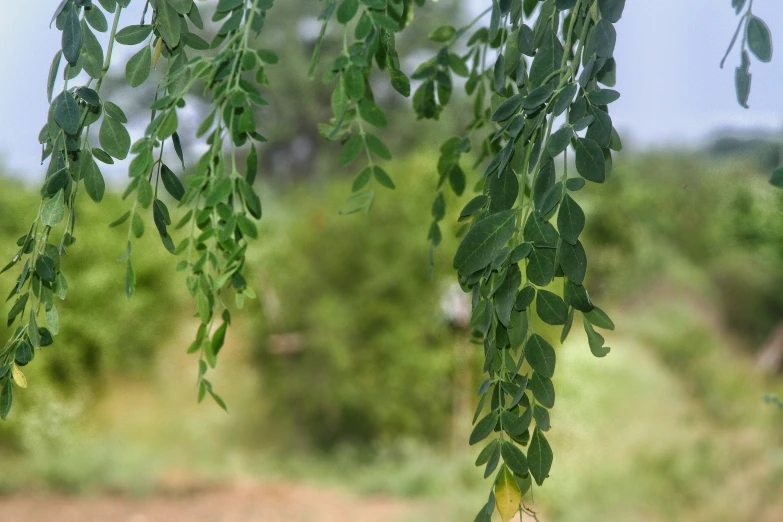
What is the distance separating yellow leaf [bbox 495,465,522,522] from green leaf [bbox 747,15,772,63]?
279 mm

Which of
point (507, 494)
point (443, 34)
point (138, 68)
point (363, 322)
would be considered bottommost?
point (507, 494)

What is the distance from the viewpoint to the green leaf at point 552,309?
1.44 ft

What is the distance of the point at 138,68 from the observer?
0.54 m

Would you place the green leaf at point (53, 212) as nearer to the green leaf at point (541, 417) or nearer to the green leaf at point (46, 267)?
the green leaf at point (46, 267)

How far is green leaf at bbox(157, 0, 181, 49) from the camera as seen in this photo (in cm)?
53

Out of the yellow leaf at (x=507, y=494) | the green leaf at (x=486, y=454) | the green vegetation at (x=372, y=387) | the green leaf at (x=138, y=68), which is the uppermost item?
the green vegetation at (x=372, y=387)

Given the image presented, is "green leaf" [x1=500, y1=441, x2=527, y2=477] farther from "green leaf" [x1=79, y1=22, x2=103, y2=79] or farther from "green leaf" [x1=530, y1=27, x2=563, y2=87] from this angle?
"green leaf" [x1=79, y1=22, x2=103, y2=79]

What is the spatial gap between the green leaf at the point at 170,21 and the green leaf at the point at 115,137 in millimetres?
66

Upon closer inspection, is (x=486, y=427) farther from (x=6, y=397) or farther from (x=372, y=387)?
(x=372, y=387)

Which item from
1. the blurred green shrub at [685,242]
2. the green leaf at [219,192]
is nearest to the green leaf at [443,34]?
the green leaf at [219,192]

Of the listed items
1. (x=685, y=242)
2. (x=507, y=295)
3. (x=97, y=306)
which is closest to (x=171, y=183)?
(x=507, y=295)

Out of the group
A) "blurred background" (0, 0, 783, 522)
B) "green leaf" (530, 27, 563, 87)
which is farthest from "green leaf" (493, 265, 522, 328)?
"blurred background" (0, 0, 783, 522)

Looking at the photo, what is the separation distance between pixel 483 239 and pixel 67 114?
0.27 metres

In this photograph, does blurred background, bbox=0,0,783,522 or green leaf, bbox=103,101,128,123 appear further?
blurred background, bbox=0,0,783,522
